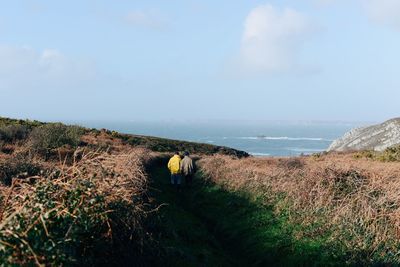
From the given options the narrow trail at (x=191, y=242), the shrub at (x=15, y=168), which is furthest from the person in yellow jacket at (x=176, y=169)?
the shrub at (x=15, y=168)

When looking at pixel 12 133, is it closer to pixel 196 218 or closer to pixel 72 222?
pixel 196 218

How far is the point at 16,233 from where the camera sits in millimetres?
6609

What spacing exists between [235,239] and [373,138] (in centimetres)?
6603

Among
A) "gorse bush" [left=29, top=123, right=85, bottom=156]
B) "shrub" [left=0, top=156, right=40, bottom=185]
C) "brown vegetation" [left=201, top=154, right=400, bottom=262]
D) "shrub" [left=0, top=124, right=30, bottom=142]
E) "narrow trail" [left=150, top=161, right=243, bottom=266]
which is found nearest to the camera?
"narrow trail" [left=150, top=161, right=243, bottom=266]

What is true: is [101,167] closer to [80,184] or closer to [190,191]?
[80,184]

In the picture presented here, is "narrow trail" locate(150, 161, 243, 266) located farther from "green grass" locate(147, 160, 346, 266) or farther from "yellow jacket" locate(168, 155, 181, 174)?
"yellow jacket" locate(168, 155, 181, 174)

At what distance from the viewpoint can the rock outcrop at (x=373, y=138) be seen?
228 feet

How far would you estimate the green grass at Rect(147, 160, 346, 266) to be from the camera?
11.8 meters

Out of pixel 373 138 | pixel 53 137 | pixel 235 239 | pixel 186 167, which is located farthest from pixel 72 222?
pixel 373 138

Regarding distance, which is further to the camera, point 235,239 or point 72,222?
point 235,239

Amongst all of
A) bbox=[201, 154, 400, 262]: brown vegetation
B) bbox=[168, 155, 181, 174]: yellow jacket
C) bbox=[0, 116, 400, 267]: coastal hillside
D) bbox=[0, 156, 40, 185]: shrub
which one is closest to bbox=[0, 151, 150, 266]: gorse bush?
bbox=[0, 116, 400, 267]: coastal hillside

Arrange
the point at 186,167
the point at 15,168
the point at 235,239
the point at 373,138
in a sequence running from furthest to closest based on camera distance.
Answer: the point at 373,138 < the point at 186,167 < the point at 15,168 < the point at 235,239

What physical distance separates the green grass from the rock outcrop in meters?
51.5

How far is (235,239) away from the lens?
15.2m
